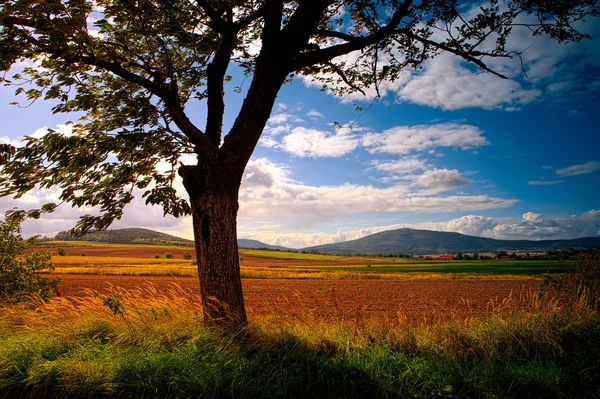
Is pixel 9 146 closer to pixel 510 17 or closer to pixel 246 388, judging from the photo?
pixel 246 388

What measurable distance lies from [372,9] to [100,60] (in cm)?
555

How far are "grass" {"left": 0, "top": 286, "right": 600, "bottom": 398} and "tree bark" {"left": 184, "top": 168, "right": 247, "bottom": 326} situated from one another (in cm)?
44

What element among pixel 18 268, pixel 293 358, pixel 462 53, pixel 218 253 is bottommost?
pixel 293 358

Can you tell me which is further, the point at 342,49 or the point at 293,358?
the point at 342,49

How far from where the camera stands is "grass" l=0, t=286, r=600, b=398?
434 cm

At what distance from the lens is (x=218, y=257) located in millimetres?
5953

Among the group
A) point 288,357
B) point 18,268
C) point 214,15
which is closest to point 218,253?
point 288,357

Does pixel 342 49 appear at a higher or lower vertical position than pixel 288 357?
higher

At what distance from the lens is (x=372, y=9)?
7.23m

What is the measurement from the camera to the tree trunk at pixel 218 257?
5.89 m

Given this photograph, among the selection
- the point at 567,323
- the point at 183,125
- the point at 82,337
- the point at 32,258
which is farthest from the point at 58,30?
the point at 567,323

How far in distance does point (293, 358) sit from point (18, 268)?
875cm

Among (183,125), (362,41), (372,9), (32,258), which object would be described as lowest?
(32,258)

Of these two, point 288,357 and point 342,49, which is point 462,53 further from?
point 288,357
